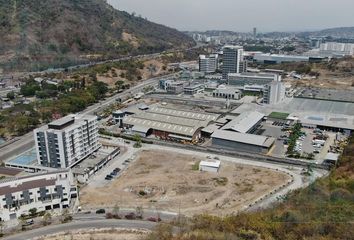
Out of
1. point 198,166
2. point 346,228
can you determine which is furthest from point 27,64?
point 346,228

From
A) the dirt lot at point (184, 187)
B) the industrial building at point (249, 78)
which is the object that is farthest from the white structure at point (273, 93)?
the dirt lot at point (184, 187)

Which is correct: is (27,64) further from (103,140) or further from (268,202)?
(268,202)

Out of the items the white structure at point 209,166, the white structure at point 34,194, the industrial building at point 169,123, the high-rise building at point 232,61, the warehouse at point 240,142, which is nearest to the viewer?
the white structure at point 34,194

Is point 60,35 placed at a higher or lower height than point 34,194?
higher

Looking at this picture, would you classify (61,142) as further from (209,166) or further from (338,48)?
(338,48)

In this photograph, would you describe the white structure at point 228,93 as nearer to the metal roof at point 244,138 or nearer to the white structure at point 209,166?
the metal roof at point 244,138

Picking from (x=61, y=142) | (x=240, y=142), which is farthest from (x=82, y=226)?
(x=240, y=142)
